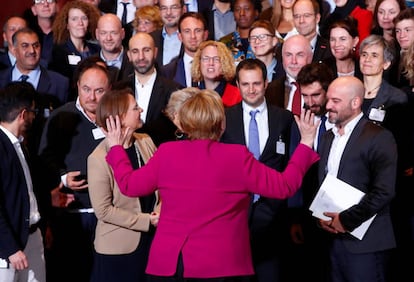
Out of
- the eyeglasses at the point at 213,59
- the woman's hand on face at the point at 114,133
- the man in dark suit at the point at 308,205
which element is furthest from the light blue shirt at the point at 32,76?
the woman's hand on face at the point at 114,133

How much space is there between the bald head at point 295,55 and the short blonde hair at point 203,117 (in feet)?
7.94

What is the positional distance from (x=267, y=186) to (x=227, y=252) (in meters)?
0.36

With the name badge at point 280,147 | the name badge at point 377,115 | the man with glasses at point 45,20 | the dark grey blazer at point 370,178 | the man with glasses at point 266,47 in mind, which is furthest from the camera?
the man with glasses at point 45,20

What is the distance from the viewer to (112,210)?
4.84 m

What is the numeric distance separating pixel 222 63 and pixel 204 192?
8.89 feet

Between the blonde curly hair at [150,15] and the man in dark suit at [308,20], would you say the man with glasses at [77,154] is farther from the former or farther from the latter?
the blonde curly hair at [150,15]

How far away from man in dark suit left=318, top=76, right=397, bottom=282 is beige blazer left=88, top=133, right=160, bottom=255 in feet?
3.69

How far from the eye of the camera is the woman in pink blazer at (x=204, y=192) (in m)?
4.02

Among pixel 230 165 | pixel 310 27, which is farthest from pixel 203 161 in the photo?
pixel 310 27

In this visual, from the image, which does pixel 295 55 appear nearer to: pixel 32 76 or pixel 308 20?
pixel 308 20

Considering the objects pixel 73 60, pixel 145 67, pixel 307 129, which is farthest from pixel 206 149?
pixel 73 60

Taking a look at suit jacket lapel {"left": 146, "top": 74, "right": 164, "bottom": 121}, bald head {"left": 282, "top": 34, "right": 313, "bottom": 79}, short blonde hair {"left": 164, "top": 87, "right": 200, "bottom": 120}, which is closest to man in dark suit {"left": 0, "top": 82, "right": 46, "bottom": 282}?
short blonde hair {"left": 164, "top": 87, "right": 200, "bottom": 120}

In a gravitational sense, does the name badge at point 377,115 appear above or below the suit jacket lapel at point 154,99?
below

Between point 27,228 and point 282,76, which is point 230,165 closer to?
point 27,228
